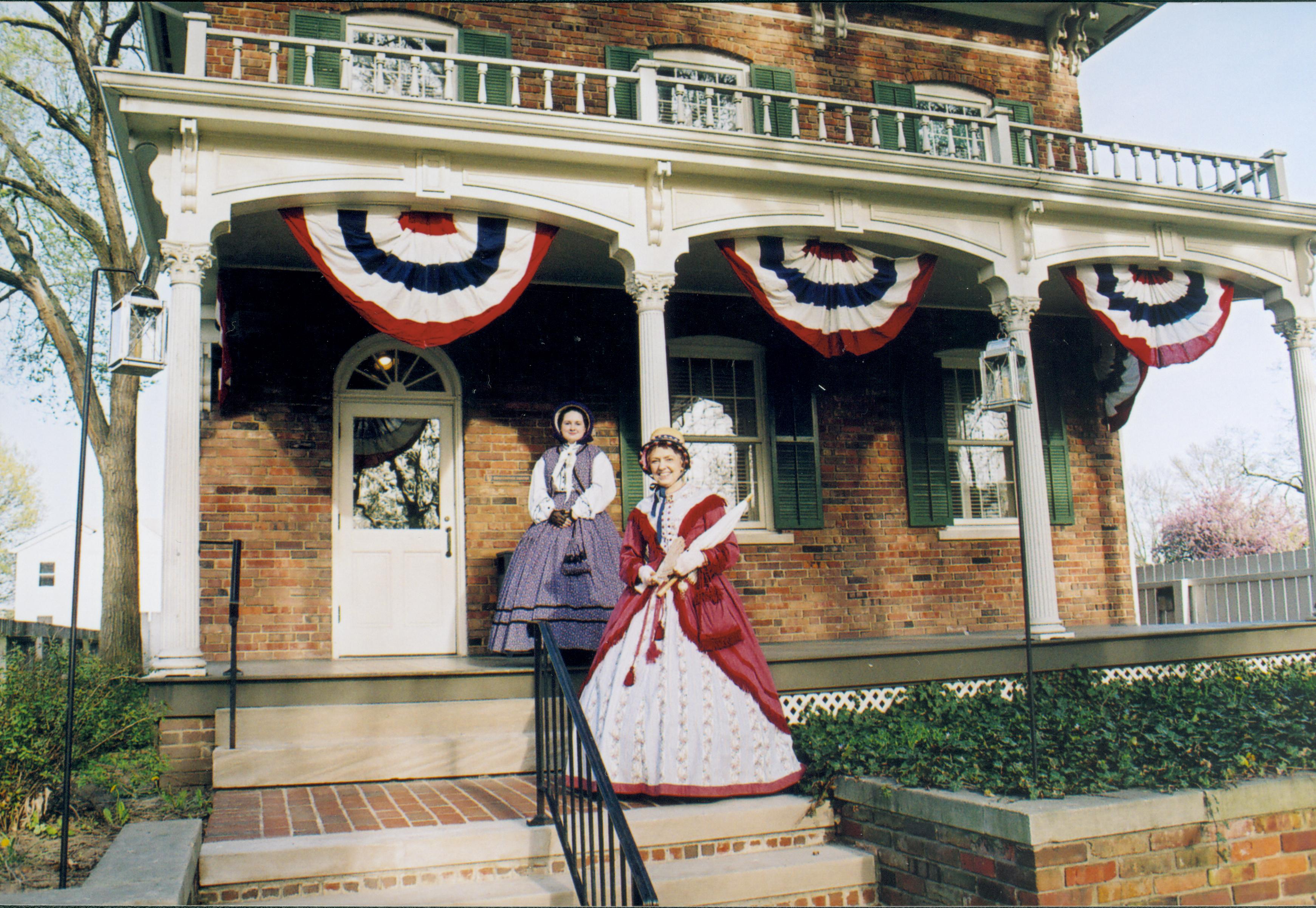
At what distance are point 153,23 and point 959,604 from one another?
957cm

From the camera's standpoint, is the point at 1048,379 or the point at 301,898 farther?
the point at 1048,379

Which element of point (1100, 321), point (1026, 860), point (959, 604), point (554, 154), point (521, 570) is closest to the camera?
point (1026, 860)

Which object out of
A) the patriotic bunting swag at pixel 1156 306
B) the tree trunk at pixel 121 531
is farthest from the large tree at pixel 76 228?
the patriotic bunting swag at pixel 1156 306

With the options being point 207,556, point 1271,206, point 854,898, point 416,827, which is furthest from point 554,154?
point 1271,206

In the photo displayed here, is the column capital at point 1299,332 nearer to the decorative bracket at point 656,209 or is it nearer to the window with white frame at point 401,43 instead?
the decorative bracket at point 656,209

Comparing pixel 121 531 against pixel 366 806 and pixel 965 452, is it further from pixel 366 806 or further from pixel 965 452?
pixel 965 452

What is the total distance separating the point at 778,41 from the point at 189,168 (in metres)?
6.29

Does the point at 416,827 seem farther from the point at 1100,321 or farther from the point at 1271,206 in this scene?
the point at 1271,206

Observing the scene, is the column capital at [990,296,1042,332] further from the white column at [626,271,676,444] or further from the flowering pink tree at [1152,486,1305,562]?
the flowering pink tree at [1152,486,1305,562]

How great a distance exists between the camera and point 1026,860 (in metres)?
3.78

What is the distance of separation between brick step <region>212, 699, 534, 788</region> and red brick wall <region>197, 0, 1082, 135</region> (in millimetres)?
5556

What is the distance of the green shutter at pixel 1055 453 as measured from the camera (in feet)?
34.9

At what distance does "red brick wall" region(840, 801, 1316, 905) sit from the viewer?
3791 mm

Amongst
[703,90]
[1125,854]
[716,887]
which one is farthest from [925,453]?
[716,887]
